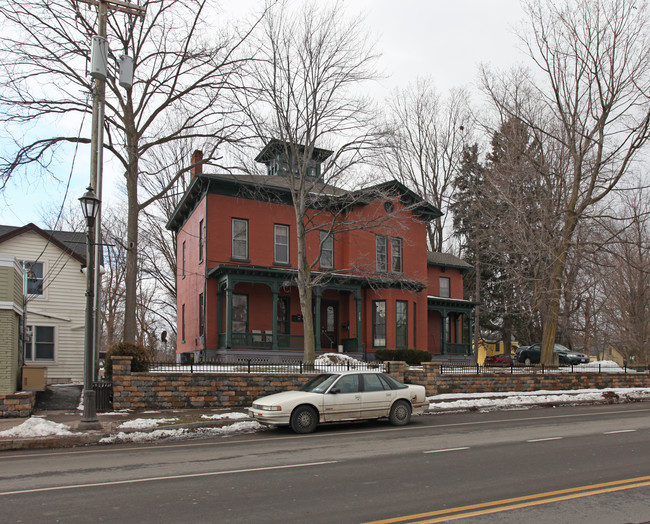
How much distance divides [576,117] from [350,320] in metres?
15.0

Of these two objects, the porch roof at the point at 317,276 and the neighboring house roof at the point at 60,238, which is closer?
the neighboring house roof at the point at 60,238

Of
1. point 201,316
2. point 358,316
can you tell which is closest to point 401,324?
point 358,316

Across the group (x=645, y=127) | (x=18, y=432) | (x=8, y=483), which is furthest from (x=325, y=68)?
(x=8, y=483)

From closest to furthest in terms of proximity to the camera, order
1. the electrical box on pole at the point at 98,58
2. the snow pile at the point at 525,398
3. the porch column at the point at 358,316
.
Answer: the electrical box on pole at the point at 98,58 < the snow pile at the point at 525,398 < the porch column at the point at 358,316

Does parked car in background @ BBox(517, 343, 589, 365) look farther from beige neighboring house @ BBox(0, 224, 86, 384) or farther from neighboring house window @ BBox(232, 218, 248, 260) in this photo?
beige neighboring house @ BBox(0, 224, 86, 384)

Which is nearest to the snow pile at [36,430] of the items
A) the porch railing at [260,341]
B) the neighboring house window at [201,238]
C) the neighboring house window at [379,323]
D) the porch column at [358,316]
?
the porch railing at [260,341]

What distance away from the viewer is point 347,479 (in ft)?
25.4

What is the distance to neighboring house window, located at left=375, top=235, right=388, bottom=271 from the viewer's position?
1250 inches

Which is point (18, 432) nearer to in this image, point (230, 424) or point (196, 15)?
point (230, 424)

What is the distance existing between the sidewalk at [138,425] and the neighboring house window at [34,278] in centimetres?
988

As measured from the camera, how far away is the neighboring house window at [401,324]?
102ft

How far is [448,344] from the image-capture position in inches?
1385

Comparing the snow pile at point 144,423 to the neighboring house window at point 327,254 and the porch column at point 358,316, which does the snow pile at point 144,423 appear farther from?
the neighboring house window at point 327,254

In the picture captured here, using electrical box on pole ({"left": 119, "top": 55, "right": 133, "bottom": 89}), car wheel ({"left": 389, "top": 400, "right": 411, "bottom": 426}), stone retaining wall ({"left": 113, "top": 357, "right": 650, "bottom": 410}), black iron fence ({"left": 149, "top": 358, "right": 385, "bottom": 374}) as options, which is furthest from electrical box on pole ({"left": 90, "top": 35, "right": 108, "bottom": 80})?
car wheel ({"left": 389, "top": 400, "right": 411, "bottom": 426})
